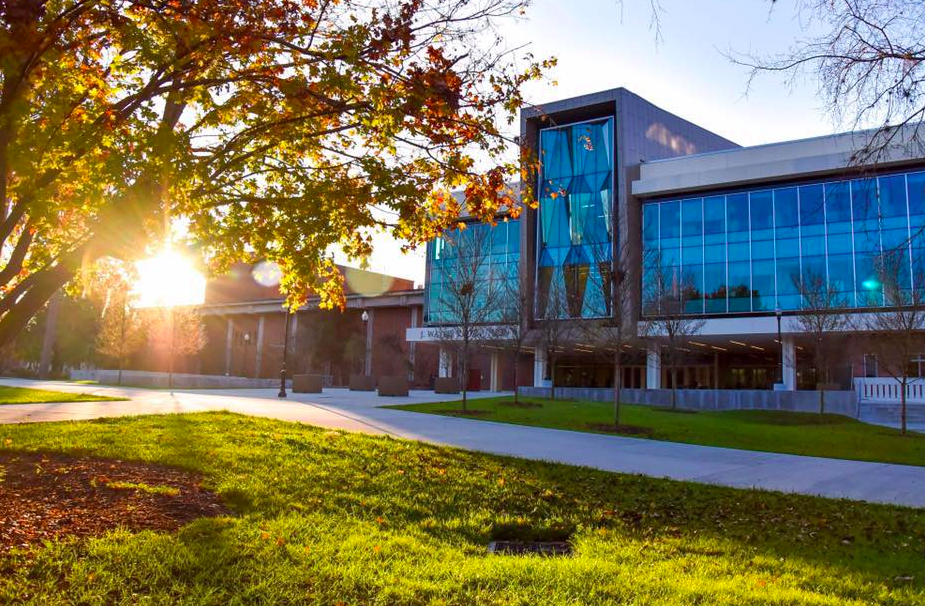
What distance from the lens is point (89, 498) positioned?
626 cm

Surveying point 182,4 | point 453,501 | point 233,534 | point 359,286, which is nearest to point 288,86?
point 182,4

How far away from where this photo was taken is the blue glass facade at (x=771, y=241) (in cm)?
3606

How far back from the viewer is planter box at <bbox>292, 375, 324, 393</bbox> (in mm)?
33781

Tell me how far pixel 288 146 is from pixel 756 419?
20.7 meters

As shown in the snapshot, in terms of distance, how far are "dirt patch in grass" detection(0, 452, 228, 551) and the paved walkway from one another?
6243 mm

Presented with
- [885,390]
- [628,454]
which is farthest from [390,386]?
[885,390]

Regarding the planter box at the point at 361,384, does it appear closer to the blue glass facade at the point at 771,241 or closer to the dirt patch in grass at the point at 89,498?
the blue glass facade at the point at 771,241

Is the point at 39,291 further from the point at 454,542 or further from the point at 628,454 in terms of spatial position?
the point at 628,454

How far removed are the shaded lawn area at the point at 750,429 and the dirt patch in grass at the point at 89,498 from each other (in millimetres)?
12231

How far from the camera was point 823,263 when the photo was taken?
37.9 m

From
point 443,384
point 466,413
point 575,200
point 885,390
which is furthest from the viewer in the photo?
point 575,200

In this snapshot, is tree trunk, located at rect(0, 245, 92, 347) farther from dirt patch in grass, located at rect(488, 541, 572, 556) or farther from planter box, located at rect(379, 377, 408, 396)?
planter box, located at rect(379, 377, 408, 396)

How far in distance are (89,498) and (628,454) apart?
9645 mm

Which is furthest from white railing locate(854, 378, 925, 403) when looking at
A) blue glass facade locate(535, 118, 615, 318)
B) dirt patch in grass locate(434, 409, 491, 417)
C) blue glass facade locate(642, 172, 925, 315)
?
dirt patch in grass locate(434, 409, 491, 417)
